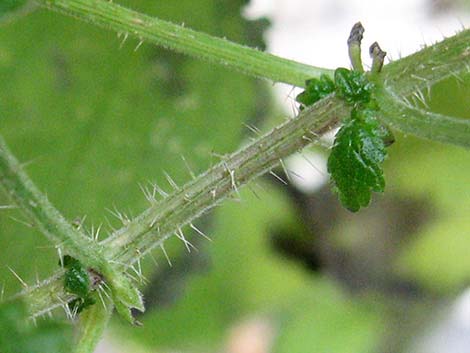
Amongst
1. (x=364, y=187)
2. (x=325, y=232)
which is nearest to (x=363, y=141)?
(x=364, y=187)

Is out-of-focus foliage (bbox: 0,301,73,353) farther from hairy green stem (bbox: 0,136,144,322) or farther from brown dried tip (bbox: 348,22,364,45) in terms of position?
brown dried tip (bbox: 348,22,364,45)

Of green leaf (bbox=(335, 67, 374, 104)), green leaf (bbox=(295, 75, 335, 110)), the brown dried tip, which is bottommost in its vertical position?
green leaf (bbox=(335, 67, 374, 104))

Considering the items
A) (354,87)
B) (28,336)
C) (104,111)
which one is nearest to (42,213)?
(28,336)

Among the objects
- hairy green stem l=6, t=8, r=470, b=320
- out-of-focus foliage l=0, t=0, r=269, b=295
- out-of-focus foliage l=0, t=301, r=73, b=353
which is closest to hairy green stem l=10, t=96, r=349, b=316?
hairy green stem l=6, t=8, r=470, b=320

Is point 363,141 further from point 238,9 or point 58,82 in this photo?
point 58,82

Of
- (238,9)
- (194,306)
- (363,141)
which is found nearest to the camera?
(363,141)

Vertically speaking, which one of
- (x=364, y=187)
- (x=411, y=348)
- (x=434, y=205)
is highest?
(x=434, y=205)

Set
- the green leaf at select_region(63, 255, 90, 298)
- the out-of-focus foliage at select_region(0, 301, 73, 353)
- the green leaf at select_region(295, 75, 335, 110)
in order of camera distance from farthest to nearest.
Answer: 1. the green leaf at select_region(295, 75, 335, 110)
2. the green leaf at select_region(63, 255, 90, 298)
3. the out-of-focus foliage at select_region(0, 301, 73, 353)

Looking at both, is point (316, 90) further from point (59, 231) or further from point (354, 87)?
point (59, 231)
